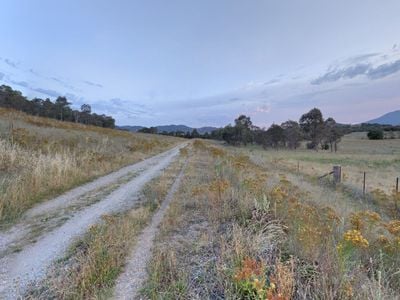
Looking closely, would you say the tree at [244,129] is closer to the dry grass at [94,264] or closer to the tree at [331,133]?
the tree at [331,133]

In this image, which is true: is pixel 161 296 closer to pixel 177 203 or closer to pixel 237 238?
pixel 237 238

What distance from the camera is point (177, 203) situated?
830 cm

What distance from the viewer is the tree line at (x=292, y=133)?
271 feet

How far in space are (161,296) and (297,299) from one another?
60.2 inches

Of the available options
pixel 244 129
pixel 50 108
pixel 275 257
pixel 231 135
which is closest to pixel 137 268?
pixel 275 257

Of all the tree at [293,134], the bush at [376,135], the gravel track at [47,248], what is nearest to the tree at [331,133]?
the tree at [293,134]

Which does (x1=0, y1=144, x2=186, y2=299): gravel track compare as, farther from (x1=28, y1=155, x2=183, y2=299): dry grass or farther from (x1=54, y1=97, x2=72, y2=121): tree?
(x1=54, y1=97, x2=72, y2=121): tree

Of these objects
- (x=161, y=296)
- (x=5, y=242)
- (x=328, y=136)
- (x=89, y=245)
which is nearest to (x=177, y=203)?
(x=89, y=245)

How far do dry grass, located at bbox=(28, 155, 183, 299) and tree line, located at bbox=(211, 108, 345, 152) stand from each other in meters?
82.4

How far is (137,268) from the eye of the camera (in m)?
4.49

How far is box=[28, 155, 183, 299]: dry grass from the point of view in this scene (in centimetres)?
377

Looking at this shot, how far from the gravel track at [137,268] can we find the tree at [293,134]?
87660 millimetres

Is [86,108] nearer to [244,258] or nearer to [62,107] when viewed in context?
[62,107]

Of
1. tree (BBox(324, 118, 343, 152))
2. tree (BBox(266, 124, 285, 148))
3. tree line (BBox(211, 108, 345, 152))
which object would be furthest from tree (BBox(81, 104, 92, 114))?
tree (BBox(324, 118, 343, 152))
